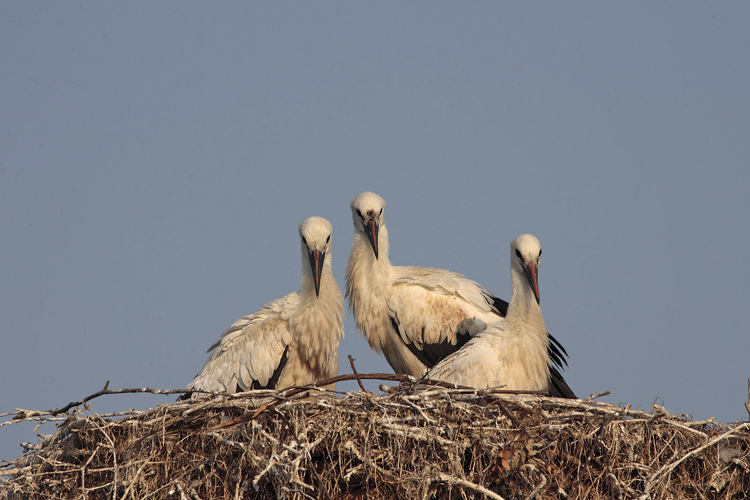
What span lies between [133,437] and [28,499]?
0.76 meters

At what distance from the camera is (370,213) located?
23.7ft

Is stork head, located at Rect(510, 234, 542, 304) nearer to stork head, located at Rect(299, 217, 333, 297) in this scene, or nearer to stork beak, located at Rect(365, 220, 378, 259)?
stork beak, located at Rect(365, 220, 378, 259)

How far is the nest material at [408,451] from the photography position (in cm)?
488

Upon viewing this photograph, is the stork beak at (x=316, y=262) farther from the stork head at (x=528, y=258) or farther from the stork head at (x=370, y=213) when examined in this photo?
the stork head at (x=528, y=258)

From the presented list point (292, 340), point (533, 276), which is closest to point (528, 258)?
point (533, 276)

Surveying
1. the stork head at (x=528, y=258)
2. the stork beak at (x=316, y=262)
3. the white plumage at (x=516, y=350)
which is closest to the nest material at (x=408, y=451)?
the white plumage at (x=516, y=350)

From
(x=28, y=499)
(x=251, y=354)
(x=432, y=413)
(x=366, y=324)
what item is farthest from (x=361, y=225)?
(x=28, y=499)

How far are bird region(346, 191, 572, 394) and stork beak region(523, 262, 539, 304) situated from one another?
703 millimetres

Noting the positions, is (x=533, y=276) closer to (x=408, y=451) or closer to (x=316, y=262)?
(x=316, y=262)

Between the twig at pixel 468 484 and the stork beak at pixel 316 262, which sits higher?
the stork beak at pixel 316 262

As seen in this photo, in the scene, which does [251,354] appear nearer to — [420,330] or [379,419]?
[420,330]

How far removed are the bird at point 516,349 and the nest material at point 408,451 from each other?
0.78 meters

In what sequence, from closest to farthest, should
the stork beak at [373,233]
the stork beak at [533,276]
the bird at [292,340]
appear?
the stork beak at [533,276] → the bird at [292,340] → the stork beak at [373,233]

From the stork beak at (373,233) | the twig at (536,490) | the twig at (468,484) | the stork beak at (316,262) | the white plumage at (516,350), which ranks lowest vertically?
the twig at (536,490)
